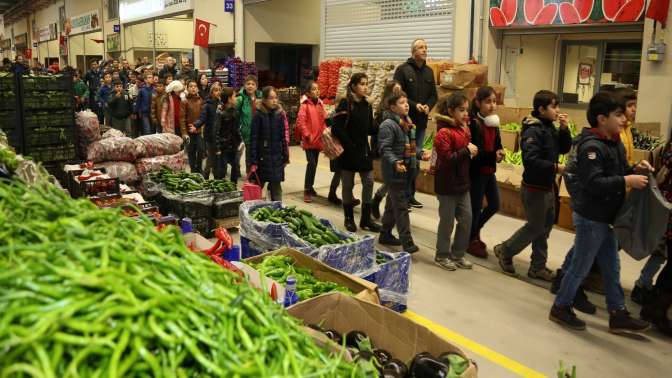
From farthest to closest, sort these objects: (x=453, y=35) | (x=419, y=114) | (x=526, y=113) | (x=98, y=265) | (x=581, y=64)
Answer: (x=453, y=35) → (x=581, y=64) → (x=526, y=113) → (x=419, y=114) → (x=98, y=265)

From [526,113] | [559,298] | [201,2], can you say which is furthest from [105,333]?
[201,2]

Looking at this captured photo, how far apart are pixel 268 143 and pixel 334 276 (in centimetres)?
316

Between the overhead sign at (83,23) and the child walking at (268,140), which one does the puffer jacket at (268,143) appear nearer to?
the child walking at (268,140)

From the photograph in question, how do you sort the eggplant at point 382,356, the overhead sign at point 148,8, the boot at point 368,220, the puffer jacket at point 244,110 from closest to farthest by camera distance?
the eggplant at point 382,356, the boot at point 368,220, the puffer jacket at point 244,110, the overhead sign at point 148,8

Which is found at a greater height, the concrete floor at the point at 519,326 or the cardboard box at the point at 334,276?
the cardboard box at the point at 334,276

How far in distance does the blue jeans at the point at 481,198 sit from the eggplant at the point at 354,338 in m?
3.21

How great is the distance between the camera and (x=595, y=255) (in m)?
4.13

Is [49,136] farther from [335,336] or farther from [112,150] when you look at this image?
[335,336]

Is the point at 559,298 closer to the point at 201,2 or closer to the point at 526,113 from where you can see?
the point at 526,113

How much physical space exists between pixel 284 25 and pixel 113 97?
19.4ft

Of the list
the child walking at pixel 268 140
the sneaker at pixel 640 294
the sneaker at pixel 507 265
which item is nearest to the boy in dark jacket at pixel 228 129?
the child walking at pixel 268 140

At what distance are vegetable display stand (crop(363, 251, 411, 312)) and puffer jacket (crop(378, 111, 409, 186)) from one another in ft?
3.89

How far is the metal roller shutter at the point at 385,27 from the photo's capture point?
11.0 m

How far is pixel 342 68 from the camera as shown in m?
12.7
